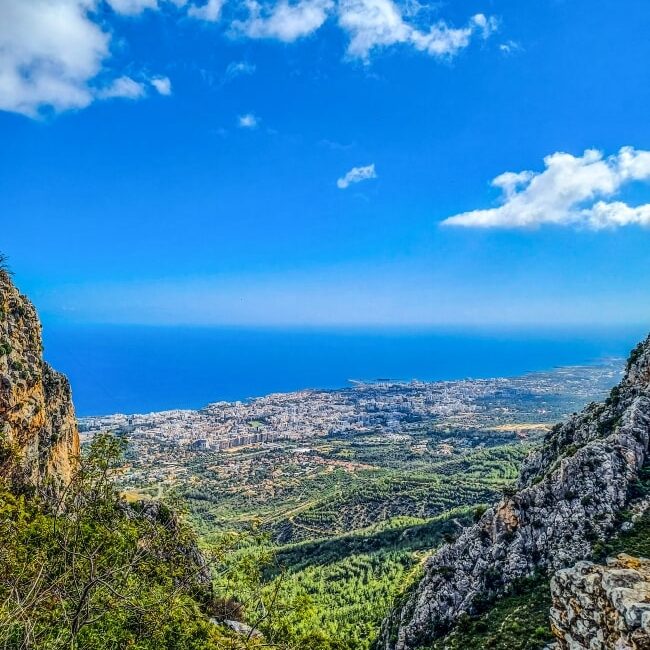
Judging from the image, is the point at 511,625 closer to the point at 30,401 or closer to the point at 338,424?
the point at 30,401

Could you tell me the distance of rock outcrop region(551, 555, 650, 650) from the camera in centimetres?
545

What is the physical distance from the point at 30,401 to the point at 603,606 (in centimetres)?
2350

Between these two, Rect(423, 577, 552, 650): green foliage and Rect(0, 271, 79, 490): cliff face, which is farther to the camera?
Rect(0, 271, 79, 490): cliff face

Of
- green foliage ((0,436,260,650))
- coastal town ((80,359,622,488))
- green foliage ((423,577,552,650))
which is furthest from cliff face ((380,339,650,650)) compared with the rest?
coastal town ((80,359,622,488))

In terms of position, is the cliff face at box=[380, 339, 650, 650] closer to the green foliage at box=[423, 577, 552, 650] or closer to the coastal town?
the green foliage at box=[423, 577, 552, 650]

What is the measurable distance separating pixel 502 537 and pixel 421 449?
3643 inches

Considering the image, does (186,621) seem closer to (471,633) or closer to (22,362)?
(471,633)

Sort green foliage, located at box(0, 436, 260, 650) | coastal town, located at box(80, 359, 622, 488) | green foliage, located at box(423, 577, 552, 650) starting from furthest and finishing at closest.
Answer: coastal town, located at box(80, 359, 622, 488)
green foliage, located at box(423, 577, 552, 650)
green foliage, located at box(0, 436, 260, 650)

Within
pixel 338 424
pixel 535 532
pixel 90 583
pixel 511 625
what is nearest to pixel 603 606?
pixel 90 583

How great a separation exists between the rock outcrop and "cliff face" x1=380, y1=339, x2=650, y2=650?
32.8ft

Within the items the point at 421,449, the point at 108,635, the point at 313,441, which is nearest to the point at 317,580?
the point at 108,635

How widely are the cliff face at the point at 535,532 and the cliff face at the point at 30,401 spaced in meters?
15.4

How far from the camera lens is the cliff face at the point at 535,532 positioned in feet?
52.2

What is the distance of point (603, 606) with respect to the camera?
5922mm
